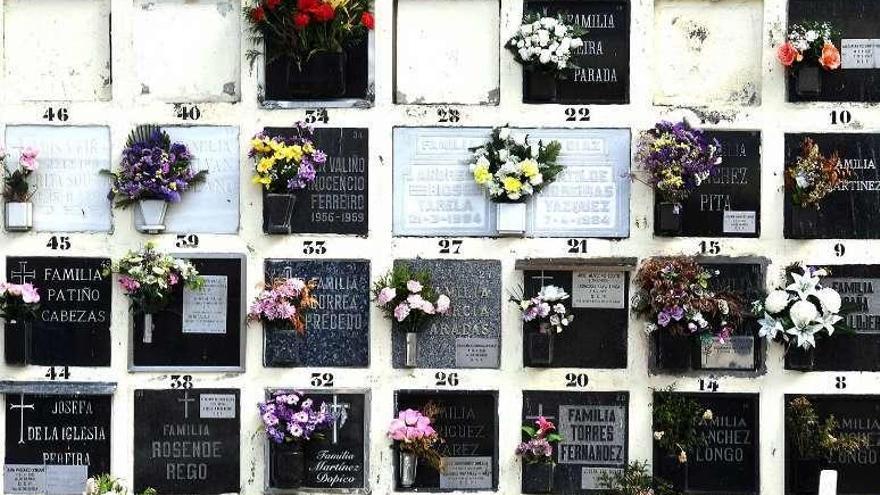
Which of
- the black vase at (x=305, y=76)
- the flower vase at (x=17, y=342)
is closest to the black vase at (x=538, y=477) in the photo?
the black vase at (x=305, y=76)

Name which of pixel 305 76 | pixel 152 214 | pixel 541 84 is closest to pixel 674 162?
pixel 541 84

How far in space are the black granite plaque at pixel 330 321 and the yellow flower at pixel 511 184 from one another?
1.01 metres

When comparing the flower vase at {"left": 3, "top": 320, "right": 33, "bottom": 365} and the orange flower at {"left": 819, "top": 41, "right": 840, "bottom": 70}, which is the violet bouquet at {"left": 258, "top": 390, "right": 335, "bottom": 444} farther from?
the orange flower at {"left": 819, "top": 41, "right": 840, "bottom": 70}

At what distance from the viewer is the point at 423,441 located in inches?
251

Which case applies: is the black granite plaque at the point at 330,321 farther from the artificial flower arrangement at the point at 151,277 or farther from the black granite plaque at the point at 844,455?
the black granite plaque at the point at 844,455

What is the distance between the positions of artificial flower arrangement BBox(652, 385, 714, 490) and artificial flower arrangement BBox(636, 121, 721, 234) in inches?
42.0

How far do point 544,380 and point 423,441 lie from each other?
861mm

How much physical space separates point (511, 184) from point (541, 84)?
26.7 inches

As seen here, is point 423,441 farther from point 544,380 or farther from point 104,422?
point 104,422

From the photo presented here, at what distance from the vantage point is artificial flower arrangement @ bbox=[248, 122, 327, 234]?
6.35m

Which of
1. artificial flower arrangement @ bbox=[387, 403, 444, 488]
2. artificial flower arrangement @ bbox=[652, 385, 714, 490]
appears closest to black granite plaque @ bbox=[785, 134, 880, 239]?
artificial flower arrangement @ bbox=[652, 385, 714, 490]

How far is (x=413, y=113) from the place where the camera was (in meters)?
6.52

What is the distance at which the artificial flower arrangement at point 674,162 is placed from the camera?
245 inches

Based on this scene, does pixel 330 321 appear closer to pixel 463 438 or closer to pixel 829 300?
pixel 463 438
